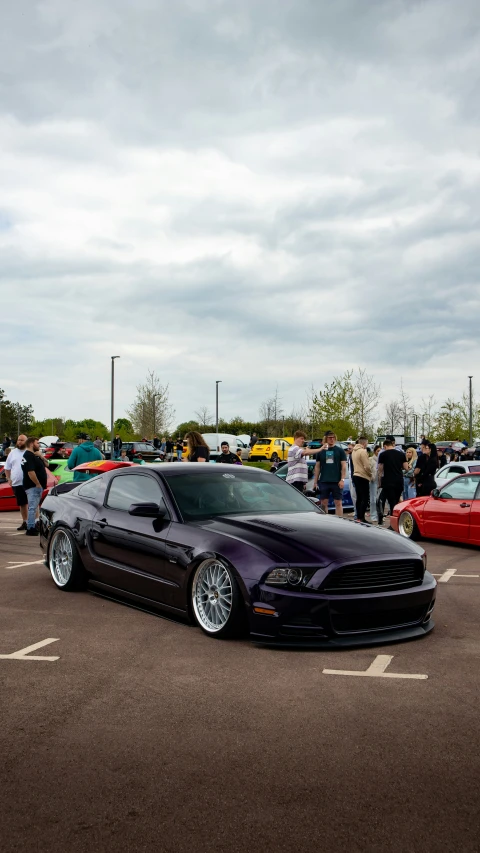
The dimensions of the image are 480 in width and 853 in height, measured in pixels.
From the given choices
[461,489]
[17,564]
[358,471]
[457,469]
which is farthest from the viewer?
[457,469]

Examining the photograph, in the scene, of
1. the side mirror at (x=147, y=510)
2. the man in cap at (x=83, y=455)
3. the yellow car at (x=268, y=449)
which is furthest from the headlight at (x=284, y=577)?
the yellow car at (x=268, y=449)

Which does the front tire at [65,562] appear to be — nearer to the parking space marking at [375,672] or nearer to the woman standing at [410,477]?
the parking space marking at [375,672]

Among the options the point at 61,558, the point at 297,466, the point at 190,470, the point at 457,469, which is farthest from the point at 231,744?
the point at 457,469

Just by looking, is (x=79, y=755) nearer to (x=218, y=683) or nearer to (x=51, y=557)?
(x=218, y=683)

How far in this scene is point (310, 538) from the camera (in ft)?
19.6

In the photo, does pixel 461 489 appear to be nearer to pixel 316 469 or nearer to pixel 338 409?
pixel 316 469

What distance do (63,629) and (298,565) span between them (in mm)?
2042

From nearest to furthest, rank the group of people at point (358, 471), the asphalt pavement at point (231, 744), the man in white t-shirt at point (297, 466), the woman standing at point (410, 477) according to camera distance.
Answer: the asphalt pavement at point (231, 744), the group of people at point (358, 471), the man in white t-shirt at point (297, 466), the woman standing at point (410, 477)

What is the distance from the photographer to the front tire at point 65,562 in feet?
25.9

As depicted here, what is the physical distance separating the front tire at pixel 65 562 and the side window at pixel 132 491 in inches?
26.6

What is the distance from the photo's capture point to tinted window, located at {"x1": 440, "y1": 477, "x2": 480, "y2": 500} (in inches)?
452

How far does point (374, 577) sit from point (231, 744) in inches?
87.5

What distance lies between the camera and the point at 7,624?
6.57 m

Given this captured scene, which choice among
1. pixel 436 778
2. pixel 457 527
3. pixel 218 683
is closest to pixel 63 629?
pixel 218 683
